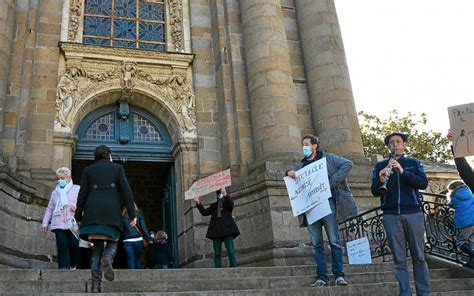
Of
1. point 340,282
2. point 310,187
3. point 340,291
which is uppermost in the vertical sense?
point 310,187

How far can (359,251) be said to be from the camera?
998 centimetres

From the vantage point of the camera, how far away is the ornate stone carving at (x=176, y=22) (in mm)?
13852

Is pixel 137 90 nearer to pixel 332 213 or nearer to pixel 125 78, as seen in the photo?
pixel 125 78

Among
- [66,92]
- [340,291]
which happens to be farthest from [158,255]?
[340,291]

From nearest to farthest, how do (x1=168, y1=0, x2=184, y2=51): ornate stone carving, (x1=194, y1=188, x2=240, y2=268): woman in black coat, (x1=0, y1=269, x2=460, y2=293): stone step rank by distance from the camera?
(x1=0, y1=269, x2=460, y2=293): stone step → (x1=194, y1=188, x2=240, y2=268): woman in black coat → (x1=168, y1=0, x2=184, y2=51): ornate stone carving

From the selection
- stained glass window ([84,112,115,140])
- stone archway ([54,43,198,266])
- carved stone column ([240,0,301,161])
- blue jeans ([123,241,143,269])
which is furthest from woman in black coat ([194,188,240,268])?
stained glass window ([84,112,115,140])

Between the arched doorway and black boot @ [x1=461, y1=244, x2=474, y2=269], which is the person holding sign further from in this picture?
the arched doorway

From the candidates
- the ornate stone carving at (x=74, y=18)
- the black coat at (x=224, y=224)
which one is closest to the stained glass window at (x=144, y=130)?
the ornate stone carving at (x=74, y=18)

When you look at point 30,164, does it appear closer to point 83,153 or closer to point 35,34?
point 83,153

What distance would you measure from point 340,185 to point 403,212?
1.41 metres

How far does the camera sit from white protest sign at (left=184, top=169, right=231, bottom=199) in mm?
9350

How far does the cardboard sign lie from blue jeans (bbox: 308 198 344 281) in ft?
5.72

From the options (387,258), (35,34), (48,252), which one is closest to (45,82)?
(35,34)

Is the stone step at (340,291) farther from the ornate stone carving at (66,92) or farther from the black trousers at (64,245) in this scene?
the ornate stone carving at (66,92)
